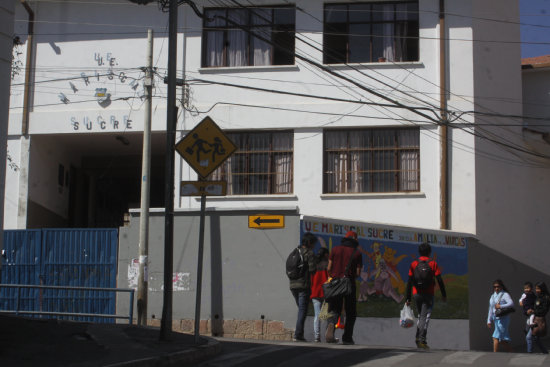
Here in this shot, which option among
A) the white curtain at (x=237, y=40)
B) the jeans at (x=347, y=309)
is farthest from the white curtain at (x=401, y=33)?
the jeans at (x=347, y=309)

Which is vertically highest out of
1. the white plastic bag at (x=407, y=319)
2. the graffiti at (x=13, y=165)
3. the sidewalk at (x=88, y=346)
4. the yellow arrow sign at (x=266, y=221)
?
the graffiti at (x=13, y=165)

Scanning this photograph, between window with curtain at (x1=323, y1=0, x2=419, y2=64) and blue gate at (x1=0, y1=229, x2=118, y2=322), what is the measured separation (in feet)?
24.5

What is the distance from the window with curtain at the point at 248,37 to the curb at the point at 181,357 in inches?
419

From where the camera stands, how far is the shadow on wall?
56.4ft

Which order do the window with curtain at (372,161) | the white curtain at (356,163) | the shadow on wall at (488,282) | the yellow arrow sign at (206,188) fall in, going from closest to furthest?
the yellow arrow sign at (206,188), the shadow on wall at (488,282), the window with curtain at (372,161), the white curtain at (356,163)

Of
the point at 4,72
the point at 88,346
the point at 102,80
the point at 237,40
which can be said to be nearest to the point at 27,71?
the point at 102,80

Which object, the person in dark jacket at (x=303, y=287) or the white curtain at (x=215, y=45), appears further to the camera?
the white curtain at (x=215, y=45)

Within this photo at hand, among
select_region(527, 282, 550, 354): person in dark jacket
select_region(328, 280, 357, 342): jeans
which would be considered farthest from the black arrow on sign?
select_region(527, 282, 550, 354): person in dark jacket

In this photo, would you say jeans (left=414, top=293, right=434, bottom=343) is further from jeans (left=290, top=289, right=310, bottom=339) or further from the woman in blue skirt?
the woman in blue skirt

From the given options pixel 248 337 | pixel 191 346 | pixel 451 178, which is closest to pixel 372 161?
pixel 451 178

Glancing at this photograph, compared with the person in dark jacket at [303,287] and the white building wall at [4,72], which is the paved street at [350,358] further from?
the white building wall at [4,72]

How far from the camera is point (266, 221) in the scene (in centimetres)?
1512

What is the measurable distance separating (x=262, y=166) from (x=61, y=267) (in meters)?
5.52

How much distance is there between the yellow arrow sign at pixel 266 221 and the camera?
49.4ft
